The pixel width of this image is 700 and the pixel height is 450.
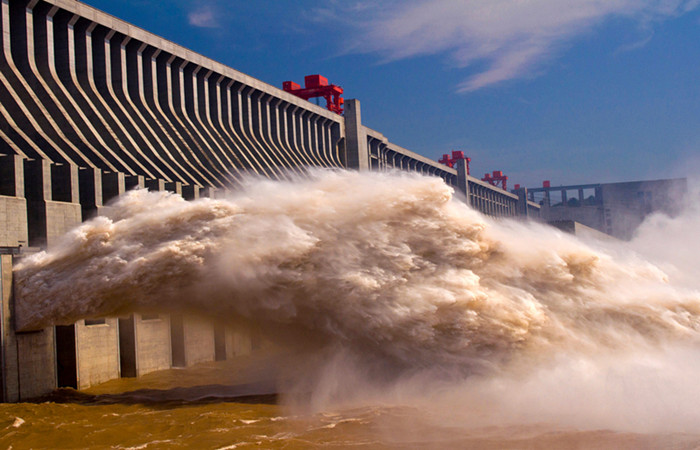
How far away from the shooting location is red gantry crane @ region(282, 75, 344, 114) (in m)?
76.1

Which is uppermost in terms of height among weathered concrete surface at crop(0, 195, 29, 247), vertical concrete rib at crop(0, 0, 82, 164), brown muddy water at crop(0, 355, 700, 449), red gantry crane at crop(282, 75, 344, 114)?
red gantry crane at crop(282, 75, 344, 114)

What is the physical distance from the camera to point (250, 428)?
1992cm

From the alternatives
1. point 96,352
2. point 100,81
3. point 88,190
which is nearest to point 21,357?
point 96,352

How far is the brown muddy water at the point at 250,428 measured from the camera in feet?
58.1

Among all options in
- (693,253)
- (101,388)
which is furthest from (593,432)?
(693,253)

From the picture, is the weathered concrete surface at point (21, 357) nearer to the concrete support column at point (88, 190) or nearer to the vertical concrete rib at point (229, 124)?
the concrete support column at point (88, 190)

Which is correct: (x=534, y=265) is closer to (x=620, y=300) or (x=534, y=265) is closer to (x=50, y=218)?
(x=620, y=300)

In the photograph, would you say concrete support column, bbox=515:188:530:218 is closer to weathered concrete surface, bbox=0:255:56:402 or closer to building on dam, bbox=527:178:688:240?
building on dam, bbox=527:178:688:240

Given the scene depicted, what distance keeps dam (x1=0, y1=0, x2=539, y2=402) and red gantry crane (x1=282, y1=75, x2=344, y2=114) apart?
11524mm

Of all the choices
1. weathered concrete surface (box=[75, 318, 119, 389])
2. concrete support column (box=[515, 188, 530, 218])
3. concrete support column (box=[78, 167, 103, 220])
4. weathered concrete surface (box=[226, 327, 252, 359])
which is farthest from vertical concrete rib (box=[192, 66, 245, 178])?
concrete support column (box=[515, 188, 530, 218])

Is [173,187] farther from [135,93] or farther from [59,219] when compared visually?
[135,93]

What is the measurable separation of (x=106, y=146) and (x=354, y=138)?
36588mm

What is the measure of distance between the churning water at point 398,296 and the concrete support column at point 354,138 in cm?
4515

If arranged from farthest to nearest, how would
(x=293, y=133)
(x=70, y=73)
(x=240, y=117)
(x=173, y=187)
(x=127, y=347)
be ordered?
(x=293, y=133)
(x=240, y=117)
(x=70, y=73)
(x=173, y=187)
(x=127, y=347)
